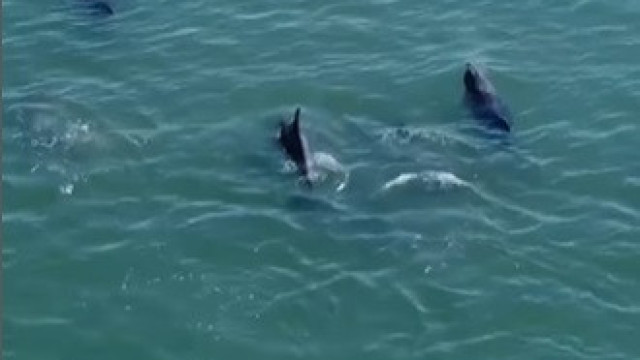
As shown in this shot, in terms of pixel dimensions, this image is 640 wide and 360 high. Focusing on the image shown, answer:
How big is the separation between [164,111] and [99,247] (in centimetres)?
619

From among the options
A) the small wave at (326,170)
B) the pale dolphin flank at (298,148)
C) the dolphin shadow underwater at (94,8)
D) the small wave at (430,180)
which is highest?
the dolphin shadow underwater at (94,8)

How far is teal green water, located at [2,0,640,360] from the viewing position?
17438 mm

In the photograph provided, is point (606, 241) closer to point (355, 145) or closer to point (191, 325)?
point (355, 145)

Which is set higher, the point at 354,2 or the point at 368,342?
the point at 354,2

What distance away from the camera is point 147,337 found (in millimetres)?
17188

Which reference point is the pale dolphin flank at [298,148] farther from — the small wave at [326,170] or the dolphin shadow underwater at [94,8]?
the dolphin shadow underwater at [94,8]

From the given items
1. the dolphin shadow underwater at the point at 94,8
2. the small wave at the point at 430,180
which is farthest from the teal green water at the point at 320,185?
the dolphin shadow underwater at the point at 94,8

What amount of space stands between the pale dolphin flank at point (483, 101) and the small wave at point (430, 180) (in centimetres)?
274

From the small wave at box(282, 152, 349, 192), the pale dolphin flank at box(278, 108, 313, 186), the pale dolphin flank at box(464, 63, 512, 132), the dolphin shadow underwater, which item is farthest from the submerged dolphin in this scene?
the pale dolphin flank at box(464, 63, 512, 132)

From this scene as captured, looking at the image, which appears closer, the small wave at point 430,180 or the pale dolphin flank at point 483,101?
the small wave at point 430,180

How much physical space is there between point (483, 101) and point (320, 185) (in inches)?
230

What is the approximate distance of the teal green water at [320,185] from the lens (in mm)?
17438

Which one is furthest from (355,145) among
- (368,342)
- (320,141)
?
(368,342)

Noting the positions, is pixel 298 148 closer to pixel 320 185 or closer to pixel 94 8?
pixel 320 185
